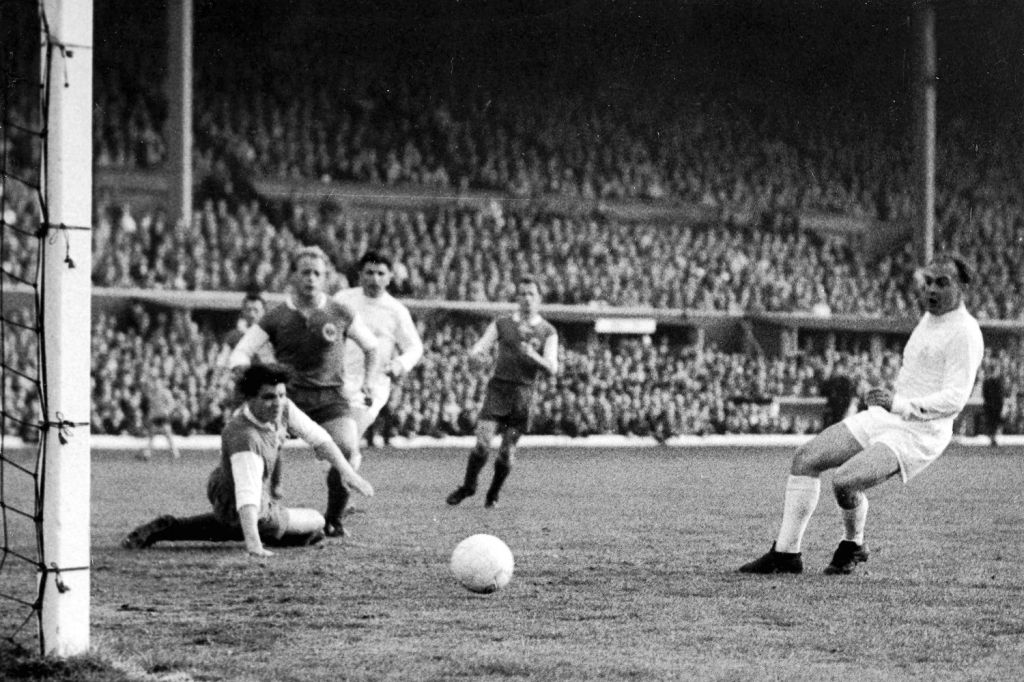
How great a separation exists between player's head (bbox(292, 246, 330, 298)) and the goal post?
419 centimetres

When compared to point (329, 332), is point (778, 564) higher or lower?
lower

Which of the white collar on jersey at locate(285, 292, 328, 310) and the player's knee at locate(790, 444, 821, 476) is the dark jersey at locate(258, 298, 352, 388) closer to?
the white collar on jersey at locate(285, 292, 328, 310)

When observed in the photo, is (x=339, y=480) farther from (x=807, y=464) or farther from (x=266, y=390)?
(x=807, y=464)

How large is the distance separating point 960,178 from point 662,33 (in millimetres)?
9117

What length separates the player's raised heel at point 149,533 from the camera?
841 centimetres

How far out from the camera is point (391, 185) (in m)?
31.5

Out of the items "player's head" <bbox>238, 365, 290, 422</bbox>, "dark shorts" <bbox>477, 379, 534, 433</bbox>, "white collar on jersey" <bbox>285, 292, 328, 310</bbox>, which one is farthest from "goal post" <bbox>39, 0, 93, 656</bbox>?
"dark shorts" <bbox>477, 379, 534, 433</bbox>

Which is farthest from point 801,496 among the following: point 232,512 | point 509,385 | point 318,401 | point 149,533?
point 509,385

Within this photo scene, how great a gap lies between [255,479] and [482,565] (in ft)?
6.12

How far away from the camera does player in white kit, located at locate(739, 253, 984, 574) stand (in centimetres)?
736

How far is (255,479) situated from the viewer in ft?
25.7

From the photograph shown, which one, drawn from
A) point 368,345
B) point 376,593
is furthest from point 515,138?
point 376,593

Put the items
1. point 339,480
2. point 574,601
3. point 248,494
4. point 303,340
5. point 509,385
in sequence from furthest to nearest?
1. point 509,385
2. point 303,340
3. point 339,480
4. point 248,494
5. point 574,601

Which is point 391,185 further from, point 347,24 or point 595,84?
point 595,84
